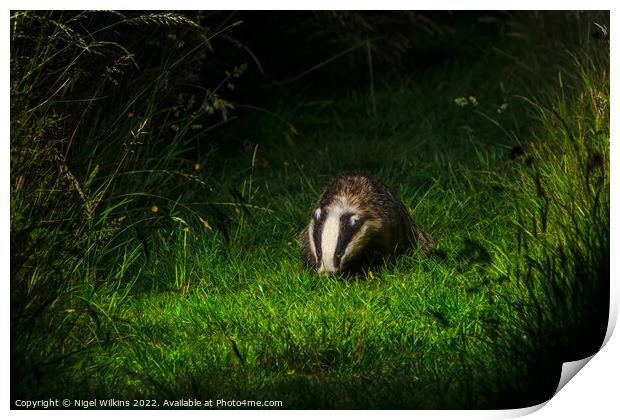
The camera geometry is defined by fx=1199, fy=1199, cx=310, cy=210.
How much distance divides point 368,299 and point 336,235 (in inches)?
20.9

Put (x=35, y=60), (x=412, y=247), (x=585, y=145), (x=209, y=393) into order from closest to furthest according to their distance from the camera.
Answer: (x=209, y=393)
(x=35, y=60)
(x=585, y=145)
(x=412, y=247)

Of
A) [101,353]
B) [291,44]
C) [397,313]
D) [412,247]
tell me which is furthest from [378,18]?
[101,353]

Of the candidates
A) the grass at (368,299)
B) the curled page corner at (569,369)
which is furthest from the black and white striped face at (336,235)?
the curled page corner at (569,369)

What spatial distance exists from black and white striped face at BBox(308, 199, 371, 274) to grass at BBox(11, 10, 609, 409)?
0.12 metres

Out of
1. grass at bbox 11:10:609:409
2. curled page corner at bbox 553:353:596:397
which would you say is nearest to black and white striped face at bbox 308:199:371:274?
grass at bbox 11:10:609:409

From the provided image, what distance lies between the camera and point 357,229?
6.62m

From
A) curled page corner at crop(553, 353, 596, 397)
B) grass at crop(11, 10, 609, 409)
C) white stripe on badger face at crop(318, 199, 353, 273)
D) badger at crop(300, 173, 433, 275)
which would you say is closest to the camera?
grass at crop(11, 10, 609, 409)

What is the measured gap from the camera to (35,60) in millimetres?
5594

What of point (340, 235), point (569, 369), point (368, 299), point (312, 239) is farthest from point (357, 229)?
point (569, 369)

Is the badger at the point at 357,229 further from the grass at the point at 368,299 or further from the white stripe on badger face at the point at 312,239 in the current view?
the grass at the point at 368,299

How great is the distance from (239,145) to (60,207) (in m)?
3.29

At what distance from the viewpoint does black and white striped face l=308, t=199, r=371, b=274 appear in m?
6.36

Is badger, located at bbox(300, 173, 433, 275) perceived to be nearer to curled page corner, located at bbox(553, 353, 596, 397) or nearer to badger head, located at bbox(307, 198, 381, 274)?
badger head, located at bbox(307, 198, 381, 274)
